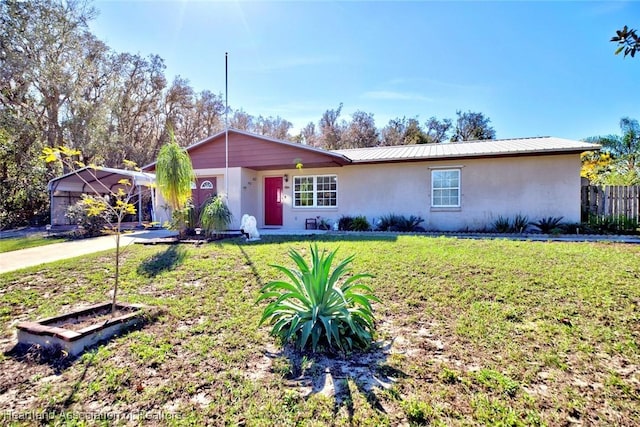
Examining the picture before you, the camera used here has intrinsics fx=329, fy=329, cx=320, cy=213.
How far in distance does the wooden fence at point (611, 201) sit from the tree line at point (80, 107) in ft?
63.2

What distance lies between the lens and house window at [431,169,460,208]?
12531 millimetres

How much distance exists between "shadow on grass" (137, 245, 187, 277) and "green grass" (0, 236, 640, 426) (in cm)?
54

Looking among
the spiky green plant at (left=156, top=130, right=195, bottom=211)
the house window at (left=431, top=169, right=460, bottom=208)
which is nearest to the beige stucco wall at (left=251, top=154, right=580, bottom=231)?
the house window at (left=431, top=169, right=460, bottom=208)

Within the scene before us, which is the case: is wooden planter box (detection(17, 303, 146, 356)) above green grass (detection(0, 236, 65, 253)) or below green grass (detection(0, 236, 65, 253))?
below

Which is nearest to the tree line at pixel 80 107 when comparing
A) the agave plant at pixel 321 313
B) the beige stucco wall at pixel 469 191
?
the beige stucco wall at pixel 469 191

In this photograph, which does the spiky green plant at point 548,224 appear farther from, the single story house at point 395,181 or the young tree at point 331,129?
the young tree at point 331,129

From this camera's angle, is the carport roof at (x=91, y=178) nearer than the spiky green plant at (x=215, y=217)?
No

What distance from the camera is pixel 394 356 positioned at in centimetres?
327

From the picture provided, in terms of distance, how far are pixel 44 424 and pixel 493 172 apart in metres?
13.1

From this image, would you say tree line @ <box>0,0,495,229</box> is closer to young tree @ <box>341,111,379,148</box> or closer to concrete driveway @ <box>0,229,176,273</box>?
young tree @ <box>341,111,379,148</box>

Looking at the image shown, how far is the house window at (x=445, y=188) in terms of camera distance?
12.5m

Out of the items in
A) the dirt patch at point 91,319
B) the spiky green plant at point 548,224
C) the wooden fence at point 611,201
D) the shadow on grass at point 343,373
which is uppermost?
the wooden fence at point 611,201

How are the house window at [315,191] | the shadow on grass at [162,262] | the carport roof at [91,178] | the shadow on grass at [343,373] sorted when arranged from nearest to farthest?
the shadow on grass at [343,373] → the shadow on grass at [162,262] → the house window at [315,191] → the carport roof at [91,178]

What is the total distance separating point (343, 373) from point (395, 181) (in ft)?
35.9
